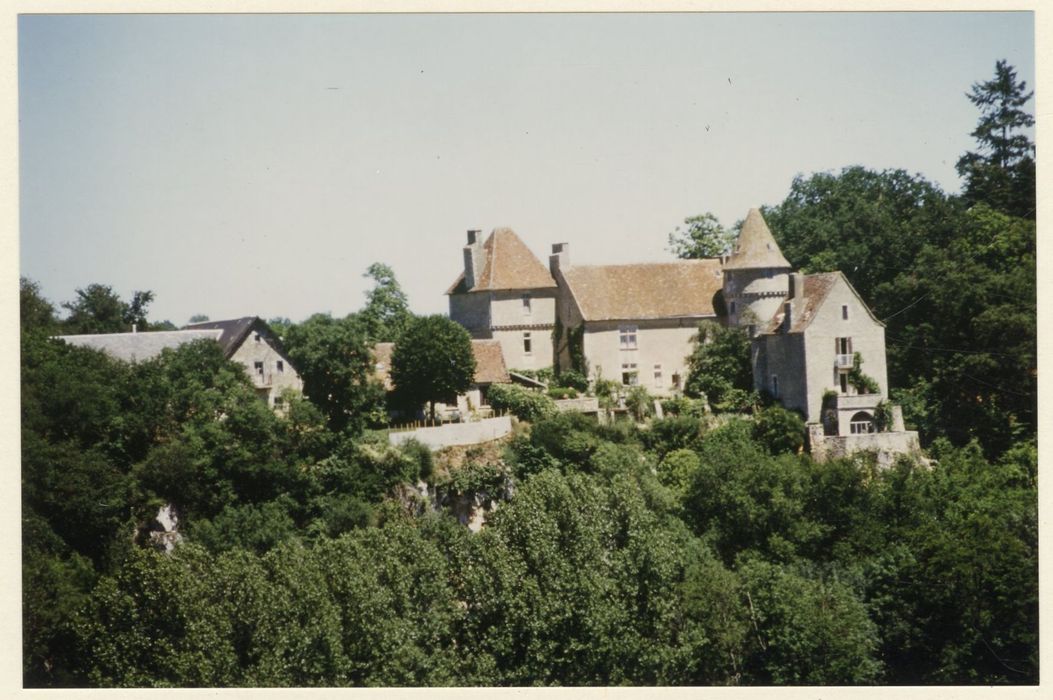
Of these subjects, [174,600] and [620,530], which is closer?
[174,600]

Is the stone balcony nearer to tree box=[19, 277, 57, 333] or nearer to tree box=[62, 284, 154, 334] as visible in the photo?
tree box=[19, 277, 57, 333]

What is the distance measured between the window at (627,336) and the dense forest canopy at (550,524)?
271 cm

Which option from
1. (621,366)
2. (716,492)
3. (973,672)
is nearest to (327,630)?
(716,492)

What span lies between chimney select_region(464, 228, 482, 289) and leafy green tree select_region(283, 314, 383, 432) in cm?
911

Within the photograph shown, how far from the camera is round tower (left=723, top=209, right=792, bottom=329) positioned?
44969 millimetres

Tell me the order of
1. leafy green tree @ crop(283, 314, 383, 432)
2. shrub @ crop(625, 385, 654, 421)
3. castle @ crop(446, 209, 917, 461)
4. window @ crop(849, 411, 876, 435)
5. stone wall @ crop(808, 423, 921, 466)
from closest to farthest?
stone wall @ crop(808, 423, 921, 466), leafy green tree @ crop(283, 314, 383, 432), window @ crop(849, 411, 876, 435), castle @ crop(446, 209, 917, 461), shrub @ crop(625, 385, 654, 421)

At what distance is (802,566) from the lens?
3219 cm

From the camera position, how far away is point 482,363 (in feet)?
150

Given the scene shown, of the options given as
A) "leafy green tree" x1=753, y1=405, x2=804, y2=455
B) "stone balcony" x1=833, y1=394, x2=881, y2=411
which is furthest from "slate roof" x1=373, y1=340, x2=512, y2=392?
"stone balcony" x1=833, y1=394, x2=881, y2=411

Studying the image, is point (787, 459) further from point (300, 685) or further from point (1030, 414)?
point (300, 685)

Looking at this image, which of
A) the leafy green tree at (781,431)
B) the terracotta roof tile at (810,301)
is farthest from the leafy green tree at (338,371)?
the terracotta roof tile at (810,301)

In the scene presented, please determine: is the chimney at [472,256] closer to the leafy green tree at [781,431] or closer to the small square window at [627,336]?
the small square window at [627,336]

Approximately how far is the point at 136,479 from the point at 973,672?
83.8 ft

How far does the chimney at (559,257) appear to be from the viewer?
160 feet
